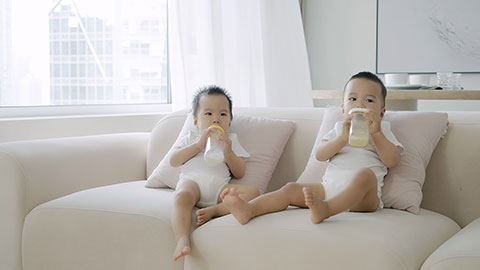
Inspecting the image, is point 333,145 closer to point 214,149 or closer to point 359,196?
point 359,196

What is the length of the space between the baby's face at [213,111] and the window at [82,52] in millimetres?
1282

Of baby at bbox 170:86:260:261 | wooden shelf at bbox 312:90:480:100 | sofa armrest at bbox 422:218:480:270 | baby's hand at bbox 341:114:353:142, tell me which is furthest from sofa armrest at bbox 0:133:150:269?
sofa armrest at bbox 422:218:480:270

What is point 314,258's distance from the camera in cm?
161

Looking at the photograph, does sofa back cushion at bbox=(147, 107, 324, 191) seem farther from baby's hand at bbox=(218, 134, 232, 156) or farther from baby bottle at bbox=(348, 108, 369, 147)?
baby bottle at bbox=(348, 108, 369, 147)

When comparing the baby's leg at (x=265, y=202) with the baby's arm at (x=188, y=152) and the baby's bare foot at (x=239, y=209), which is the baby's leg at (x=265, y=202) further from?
the baby's arm at (x=188, y=152)

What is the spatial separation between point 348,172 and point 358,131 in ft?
0.55

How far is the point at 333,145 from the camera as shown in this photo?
6.73 feet

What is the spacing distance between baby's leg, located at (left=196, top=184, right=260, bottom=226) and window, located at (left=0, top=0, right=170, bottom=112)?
59.9 inches

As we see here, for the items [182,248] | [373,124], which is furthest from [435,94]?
[182,248]

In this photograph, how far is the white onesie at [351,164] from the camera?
6.57 feet

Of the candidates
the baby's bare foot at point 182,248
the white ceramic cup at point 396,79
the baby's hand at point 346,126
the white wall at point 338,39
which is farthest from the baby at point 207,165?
the white wall at point 338,39

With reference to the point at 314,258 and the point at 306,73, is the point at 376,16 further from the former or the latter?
the point at 314,258

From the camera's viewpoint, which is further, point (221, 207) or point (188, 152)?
point (188, 152)

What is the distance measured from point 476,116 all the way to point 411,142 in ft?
0.93
